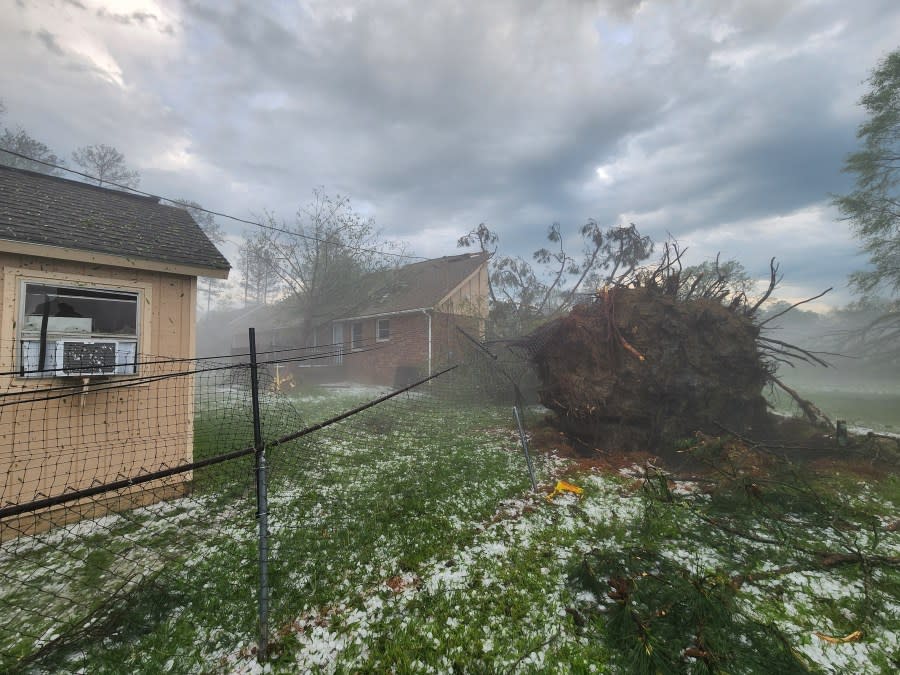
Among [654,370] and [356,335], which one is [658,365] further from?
[356,335]

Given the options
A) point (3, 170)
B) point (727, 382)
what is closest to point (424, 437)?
point (727, 382)

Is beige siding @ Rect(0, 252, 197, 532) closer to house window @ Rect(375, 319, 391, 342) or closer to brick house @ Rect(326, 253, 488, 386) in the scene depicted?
brick house @ Rect(326, 253, 488, 386)

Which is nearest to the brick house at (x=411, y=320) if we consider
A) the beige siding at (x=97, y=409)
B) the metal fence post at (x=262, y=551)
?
the beige siding at (x=97, y=409)

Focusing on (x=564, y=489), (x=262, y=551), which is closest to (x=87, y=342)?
(x=262, y=551)

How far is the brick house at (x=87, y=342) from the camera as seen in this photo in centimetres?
383

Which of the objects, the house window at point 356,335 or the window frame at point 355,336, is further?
the house window at point 356,335

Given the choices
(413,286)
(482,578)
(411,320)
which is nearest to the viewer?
(482,578)

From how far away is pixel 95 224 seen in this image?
4820 mm

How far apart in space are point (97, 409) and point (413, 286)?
15.4 m

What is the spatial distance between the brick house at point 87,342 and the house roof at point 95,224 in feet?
0.07

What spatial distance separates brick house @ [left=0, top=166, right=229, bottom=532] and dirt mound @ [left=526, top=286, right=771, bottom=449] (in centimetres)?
630

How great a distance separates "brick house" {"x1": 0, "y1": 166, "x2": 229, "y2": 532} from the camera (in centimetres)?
383

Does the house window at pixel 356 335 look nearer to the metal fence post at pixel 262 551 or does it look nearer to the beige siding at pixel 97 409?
the beige siding at pixel 97 409

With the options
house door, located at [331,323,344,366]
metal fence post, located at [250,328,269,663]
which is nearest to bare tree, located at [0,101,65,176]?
house door, located at [331,323,344,366]
